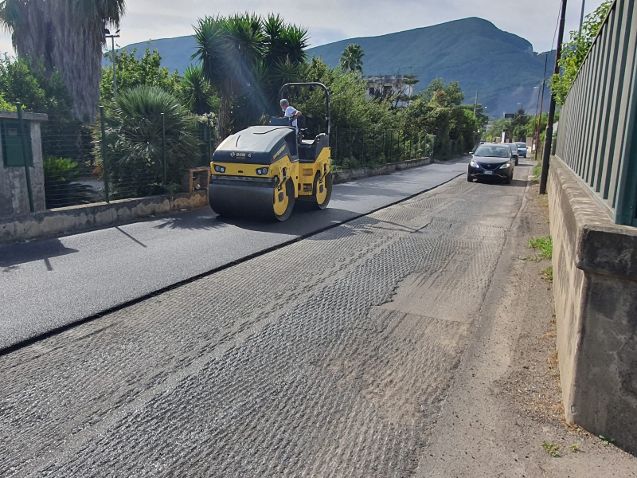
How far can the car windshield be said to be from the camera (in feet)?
68.3

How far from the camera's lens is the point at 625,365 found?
2.85 m

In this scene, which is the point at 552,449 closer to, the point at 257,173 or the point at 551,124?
the point at 257,173

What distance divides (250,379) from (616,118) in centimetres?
318

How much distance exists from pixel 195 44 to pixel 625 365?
17.4m

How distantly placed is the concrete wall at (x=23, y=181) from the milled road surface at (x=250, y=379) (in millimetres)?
4318

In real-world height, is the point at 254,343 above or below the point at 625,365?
below

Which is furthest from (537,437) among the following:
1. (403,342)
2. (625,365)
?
(403,342)

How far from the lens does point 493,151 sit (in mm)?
21281

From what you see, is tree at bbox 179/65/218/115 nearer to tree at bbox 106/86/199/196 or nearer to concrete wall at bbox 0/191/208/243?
tree at bbox 106/86/199/196

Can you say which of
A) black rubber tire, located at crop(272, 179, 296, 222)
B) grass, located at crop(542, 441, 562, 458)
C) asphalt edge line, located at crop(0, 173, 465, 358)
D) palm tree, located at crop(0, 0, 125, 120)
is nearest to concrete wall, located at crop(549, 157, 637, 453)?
grass, located at crop(542, 441, 562, 458)

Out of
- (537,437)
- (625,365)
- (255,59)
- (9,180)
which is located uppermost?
(255,59)

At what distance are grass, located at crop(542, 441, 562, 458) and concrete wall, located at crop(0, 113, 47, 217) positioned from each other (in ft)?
25.8

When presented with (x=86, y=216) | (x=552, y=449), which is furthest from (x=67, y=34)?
(x=552, y=449)

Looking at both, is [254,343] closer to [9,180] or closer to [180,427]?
[180,427]
